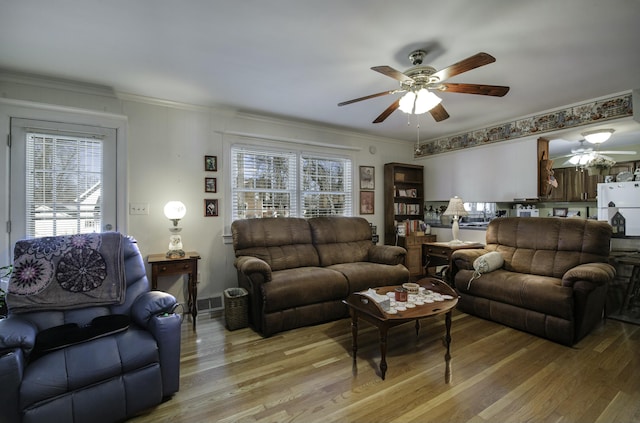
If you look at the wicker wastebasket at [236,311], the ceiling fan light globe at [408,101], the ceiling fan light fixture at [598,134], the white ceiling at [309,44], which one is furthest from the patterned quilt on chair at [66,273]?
the ceiling fan light fixture at [598,134]

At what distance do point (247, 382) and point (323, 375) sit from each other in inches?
21.4

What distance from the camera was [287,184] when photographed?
14.1 ft

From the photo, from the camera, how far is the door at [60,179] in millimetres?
2734

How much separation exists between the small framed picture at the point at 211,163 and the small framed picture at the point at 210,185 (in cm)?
13

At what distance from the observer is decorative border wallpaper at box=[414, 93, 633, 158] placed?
3242 mm

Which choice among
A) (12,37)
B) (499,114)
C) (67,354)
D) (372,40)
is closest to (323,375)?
(67,354)

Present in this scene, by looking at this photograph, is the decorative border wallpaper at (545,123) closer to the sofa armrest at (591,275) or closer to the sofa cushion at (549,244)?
the sofa cushion at (549,244)

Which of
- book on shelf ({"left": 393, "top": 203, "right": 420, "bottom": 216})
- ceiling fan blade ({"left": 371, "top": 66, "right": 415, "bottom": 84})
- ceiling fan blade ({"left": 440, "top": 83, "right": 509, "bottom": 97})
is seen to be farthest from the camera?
book on shelf ({"left": 393, "top": 203, "right": 420, "bottom": 216})

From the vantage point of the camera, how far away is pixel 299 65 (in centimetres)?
258

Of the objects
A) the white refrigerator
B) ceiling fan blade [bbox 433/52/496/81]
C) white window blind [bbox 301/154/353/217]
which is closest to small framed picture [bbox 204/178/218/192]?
white window blind [bbox 301/154/353/217]

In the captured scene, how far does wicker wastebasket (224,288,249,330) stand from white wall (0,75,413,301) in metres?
0.81

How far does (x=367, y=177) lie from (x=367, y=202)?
1.43 feet

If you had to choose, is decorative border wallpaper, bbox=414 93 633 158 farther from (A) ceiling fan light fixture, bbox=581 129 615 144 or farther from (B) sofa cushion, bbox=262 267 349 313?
(B) sofa cushion, bbox=262 267 349 313

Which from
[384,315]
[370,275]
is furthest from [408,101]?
[370,275]
